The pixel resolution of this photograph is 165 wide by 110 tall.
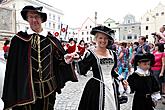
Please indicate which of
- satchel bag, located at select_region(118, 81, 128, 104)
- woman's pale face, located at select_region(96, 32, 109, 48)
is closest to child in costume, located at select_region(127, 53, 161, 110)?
satchel bag, located at select_region(118, 81, 128, 104)

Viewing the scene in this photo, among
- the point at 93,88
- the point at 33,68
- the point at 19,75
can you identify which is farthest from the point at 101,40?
the point at 19,75

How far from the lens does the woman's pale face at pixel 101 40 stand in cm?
325

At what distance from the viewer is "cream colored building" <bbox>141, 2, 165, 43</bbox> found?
57.3 meters

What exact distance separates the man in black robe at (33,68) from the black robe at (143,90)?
1331 mm

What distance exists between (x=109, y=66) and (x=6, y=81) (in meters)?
1.35

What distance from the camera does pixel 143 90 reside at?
146 inches

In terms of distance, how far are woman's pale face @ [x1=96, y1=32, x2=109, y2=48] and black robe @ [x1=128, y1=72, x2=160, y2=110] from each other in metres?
0.87

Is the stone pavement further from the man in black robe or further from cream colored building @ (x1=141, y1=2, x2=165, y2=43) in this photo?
cream colored building @ (x1=141, y1=2, x2=165, y2=43)

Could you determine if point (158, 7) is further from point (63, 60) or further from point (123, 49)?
point (63, 60)

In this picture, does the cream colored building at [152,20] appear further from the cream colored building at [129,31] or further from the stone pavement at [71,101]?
the stone pavement at [71,101]

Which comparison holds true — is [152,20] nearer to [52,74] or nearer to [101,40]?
→ [101,40]

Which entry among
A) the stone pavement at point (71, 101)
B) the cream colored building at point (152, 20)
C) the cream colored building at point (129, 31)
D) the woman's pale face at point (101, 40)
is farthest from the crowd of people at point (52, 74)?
the cream colored building at point (129, 31)

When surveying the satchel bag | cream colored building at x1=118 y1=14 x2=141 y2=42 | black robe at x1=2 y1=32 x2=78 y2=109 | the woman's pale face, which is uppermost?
cream colored building at x1=118 y1=14 x2=141 y2=42

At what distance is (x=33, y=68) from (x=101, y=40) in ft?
3.34
